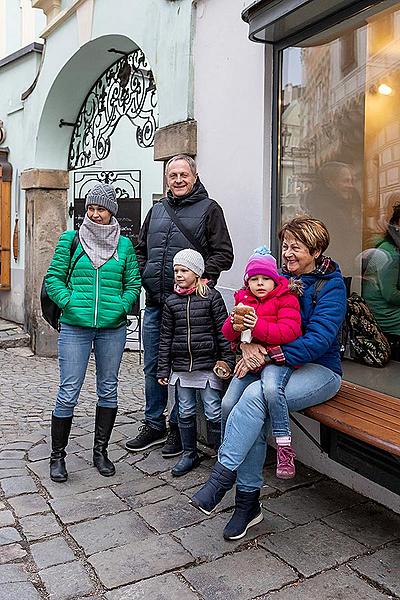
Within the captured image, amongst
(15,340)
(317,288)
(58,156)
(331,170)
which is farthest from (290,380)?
(15,340)

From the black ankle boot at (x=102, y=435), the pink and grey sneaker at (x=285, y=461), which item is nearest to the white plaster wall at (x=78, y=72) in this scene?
the black ankle boot at (x=102, y=435)

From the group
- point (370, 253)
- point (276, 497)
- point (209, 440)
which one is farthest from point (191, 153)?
point (276, 497)

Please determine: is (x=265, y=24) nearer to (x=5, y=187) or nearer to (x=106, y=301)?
(x=106, y=301)

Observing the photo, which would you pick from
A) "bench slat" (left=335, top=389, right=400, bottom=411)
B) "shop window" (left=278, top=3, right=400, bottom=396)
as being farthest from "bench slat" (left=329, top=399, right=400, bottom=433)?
"shop window" (left=278, top=3, right=400, bottom=396)

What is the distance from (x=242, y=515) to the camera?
337cm

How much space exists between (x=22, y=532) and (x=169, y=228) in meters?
2.00

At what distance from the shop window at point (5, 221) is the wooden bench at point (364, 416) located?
7714 mm

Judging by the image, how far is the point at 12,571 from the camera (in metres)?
3.13

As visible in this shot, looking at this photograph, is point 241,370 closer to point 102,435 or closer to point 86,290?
point 86,290

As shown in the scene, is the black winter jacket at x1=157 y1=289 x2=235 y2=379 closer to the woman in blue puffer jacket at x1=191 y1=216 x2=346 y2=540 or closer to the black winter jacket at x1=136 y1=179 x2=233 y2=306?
the black winter jacket at x1=136 y1=179 x2=233 y2=306

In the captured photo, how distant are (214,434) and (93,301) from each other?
1169 millimetres

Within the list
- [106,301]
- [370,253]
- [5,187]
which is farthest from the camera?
[5,187]

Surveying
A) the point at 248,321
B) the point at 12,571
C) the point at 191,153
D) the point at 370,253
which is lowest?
the point at 12,571

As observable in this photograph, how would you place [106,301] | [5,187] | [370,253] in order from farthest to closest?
[5,187] < [370,253] < [106,301]
